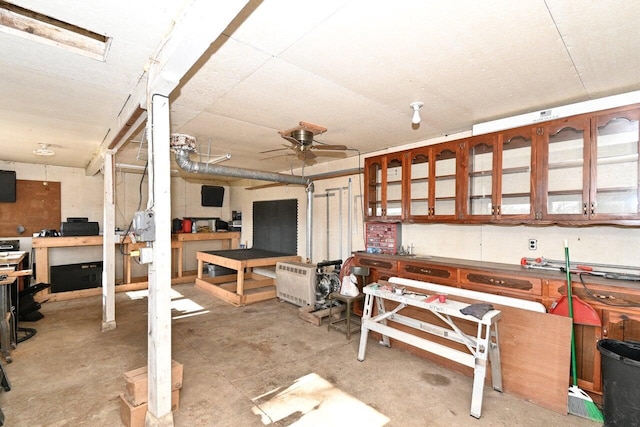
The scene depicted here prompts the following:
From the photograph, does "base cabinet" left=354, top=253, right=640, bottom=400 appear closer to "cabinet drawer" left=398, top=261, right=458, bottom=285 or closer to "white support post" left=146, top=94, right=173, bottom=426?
"cabinet drawer" left=398, top=261, right=458, bottom=285

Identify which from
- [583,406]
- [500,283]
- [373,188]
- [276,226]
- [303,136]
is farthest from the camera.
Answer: [276,226]

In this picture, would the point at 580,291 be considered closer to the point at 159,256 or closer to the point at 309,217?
the point at 159,256

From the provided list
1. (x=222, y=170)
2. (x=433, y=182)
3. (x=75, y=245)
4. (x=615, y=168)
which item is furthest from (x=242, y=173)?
(x=615, y=168)

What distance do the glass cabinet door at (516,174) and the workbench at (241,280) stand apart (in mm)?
3737

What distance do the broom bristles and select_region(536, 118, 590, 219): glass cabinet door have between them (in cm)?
137

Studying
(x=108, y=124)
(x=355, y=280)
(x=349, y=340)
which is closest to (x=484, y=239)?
(x=355, y=280)

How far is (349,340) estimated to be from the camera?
11.4 feet

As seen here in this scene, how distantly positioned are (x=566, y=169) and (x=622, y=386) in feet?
5.58

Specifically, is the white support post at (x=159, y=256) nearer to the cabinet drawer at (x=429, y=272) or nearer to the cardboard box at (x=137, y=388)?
the cardboard box at (x=137, y=388)

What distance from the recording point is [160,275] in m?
1.90

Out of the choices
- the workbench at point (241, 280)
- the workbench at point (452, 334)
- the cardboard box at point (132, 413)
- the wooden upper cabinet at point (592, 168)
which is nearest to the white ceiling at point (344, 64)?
the wooden upper cabinet at point (592, 168)

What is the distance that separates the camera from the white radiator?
450 centimetres

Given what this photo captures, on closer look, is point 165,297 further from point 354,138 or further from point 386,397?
point 354,138

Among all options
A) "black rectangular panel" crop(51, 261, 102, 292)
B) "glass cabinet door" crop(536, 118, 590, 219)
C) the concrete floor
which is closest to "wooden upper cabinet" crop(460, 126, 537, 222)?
"glass cabinet door" crop(536, 118, 590, 219)
